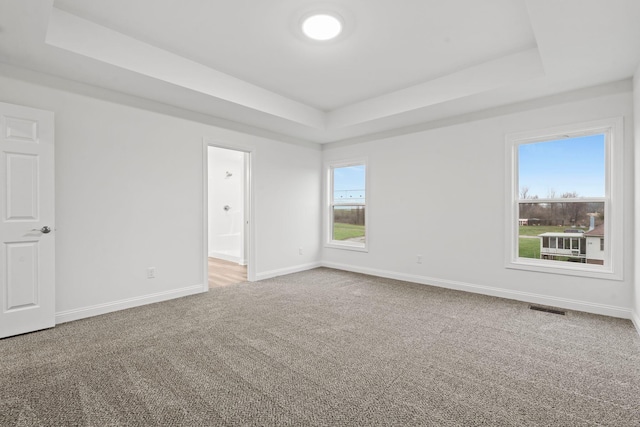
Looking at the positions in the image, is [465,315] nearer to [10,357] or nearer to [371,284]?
[371,284]

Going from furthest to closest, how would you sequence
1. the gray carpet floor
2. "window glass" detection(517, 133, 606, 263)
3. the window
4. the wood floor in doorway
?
the window
the wood floor in doorway
"window glass" detection(517, 133, 606, 263)
the gray carpet floor

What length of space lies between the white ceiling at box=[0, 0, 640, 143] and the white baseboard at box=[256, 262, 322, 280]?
2.43m

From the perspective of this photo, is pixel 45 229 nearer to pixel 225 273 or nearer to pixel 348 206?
pixel 225 273

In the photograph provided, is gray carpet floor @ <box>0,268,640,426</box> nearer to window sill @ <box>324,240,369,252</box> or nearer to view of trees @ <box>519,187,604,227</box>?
view of trees @ <box>519,187,604,227</box>

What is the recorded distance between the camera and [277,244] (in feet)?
17.2

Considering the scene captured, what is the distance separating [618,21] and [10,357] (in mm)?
5102

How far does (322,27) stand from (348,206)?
3.48 meters

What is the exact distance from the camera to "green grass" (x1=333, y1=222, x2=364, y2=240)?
5.69 meters

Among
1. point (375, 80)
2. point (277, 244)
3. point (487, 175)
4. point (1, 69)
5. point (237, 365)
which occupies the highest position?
point (375, 80)

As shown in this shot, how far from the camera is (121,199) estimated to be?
3.46 metres

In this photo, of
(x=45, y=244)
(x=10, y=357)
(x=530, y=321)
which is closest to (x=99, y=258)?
(x=45, y=244)

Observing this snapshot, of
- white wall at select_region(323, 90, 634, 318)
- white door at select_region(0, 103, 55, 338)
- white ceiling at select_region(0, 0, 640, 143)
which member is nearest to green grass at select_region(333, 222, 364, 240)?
white wall at select_region(323, 90, 634, 318)

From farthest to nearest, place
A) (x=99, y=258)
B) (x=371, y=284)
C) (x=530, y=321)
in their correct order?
1. (x=371, y=284)
2. (x=99, y=258)
3. (x=530, y=321)

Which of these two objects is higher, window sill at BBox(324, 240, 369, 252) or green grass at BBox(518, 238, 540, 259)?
green grass at BBox(518, 238, 540, 259)
